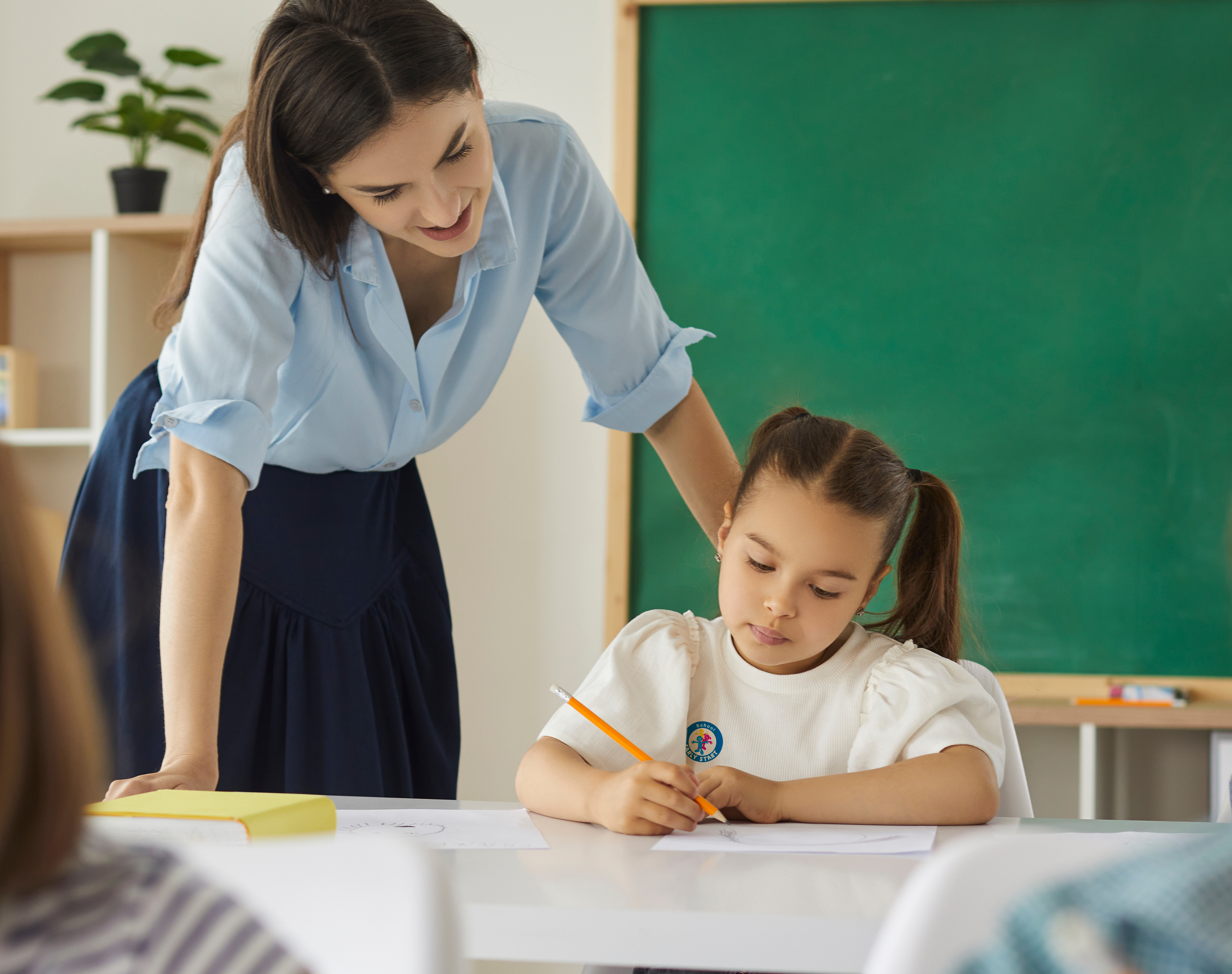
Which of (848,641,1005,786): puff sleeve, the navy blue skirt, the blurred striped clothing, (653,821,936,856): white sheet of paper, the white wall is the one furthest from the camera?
the white wall

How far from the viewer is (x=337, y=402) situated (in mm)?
1395

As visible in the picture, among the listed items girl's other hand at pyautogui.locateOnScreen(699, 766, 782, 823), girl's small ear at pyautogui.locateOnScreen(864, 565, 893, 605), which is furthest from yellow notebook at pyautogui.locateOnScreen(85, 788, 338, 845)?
girl's small ear at pyautogui.locateOnScreen(864, 565, 893, 605)

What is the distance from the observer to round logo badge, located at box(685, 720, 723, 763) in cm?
122

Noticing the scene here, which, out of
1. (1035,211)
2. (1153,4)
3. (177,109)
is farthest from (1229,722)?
(177,109)

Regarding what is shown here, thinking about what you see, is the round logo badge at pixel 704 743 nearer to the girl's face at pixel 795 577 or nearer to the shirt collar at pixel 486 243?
the girl's face at pixel 795 577

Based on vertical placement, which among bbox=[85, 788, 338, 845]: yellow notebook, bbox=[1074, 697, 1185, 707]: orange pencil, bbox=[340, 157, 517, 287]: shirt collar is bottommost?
bbox=[1074, 697, 1185, 707]: orange pencil

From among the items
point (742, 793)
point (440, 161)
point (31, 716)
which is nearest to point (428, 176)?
point (440, 161)

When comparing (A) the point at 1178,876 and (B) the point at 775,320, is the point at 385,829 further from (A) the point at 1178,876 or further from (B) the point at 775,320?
(B) the point at 775,320

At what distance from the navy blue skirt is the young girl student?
0.42 m

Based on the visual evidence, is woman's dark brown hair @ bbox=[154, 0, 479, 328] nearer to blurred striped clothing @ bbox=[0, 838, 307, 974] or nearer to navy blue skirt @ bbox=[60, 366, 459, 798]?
navy blue skirt @ bbox=[60, 366, 459, 798]

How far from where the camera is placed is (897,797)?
1.05 meters

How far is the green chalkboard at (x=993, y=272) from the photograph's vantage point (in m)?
2.42

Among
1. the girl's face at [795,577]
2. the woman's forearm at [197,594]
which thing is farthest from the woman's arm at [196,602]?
the girl's face at [795,577]

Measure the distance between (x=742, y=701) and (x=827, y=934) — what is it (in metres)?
0.56
